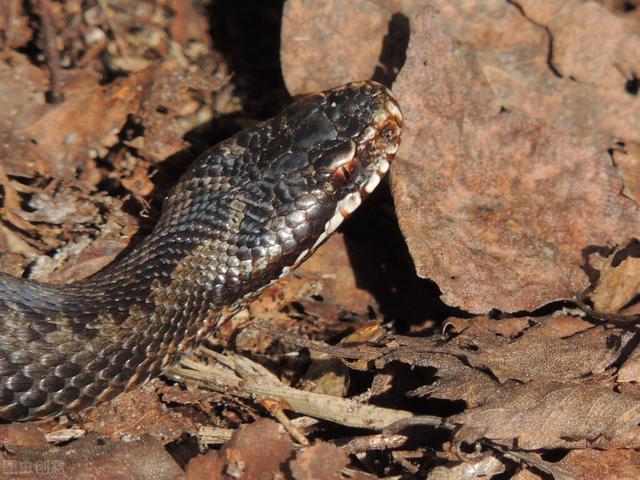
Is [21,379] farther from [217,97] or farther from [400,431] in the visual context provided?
[217,97]

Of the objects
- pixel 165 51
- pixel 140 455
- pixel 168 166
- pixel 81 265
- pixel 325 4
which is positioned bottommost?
pixel 140 455

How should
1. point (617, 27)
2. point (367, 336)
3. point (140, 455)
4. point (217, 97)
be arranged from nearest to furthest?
point (140, 455) < point (367, 336) < point (617, 27) < point (217, 97)

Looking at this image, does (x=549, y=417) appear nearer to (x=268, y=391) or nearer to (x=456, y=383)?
(x=456, y=383)

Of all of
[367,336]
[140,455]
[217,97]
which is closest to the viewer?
[140,455]

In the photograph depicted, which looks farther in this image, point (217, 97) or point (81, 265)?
point (217, 97)

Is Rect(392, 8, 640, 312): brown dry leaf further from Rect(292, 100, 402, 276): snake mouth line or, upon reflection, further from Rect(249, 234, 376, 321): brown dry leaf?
Rect(249, 234, 376, 321): brown dry leaf

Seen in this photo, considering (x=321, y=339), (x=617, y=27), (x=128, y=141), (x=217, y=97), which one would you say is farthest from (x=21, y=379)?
(x=617, y=27)

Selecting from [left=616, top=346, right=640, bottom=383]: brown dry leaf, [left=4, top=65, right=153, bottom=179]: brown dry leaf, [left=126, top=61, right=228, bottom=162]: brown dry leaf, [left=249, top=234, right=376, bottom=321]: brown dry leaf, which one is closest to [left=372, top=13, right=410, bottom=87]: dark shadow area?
[left=249, top=234, right=376, bottom=321]: brown dry leaf

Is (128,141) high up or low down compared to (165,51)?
down
